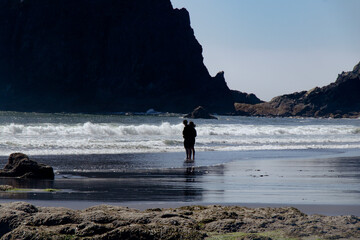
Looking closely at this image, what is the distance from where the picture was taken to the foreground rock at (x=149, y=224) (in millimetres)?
6238

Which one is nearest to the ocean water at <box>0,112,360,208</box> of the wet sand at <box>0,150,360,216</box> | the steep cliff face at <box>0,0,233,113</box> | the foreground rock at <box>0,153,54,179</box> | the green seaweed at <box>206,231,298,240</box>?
the wet sand at <box>0,150,360,216</box>

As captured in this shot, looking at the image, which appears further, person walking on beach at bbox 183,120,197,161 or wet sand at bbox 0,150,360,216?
person walking on beach at bbox 183,120,197,161

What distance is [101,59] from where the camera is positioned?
171m

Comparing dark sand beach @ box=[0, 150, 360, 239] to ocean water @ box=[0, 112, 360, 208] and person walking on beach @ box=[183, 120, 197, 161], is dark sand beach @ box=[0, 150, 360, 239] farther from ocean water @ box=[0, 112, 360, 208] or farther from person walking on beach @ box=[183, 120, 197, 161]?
person walking on beach @ box=[183, 120, 197, 161]

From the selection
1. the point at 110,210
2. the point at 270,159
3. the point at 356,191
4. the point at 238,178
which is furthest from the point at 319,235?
the point at 270,159

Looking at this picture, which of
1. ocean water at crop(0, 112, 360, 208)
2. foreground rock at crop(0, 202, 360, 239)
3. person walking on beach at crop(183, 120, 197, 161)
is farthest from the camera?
person walking on beach at crop(183, 120, 197, 161)

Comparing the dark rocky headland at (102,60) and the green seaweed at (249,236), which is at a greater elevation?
the dark rocky headland at (102,60)

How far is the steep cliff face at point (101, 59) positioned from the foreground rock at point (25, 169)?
14234 cm

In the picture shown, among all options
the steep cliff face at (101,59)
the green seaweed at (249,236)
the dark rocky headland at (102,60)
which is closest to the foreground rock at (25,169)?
the green seaweed at (249,236)

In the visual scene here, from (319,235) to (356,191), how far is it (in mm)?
6099

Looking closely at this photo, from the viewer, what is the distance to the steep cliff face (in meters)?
163

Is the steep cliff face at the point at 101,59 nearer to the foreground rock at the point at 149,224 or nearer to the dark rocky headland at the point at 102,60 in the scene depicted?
the dark rocky headland at the point at 102,60

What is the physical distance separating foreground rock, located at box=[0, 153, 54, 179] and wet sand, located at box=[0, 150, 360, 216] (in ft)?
1.33

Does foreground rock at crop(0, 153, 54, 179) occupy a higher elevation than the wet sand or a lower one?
higher
